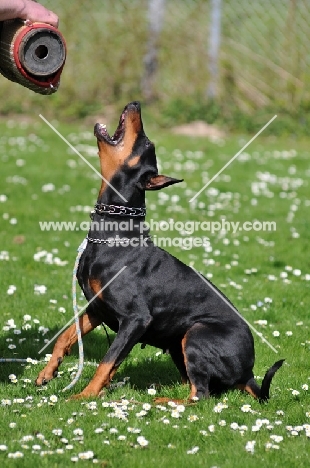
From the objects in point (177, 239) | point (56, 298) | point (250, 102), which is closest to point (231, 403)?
point (56, 298)

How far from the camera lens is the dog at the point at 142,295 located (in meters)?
5.11

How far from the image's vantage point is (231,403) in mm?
5059

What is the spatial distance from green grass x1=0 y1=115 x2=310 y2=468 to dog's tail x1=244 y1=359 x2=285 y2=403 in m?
0.07

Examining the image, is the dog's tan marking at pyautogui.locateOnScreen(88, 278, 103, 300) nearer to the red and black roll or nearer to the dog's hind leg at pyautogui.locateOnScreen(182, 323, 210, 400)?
the dog's hind leg at pyautogui.locateOnScreen(182, 323, 210, 400)

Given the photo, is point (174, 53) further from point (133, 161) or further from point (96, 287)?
point (96, 287)

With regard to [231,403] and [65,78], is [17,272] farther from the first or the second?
[65,78]

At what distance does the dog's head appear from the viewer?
17.4ft

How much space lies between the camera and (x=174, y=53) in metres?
18.8

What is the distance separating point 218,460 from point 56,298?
3.41 m

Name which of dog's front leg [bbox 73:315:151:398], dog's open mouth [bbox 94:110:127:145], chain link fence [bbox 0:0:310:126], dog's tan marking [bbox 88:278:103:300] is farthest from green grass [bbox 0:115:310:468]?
chain link fence [bbox 0:0:310:126]

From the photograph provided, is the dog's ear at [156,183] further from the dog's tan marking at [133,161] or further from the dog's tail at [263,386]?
the dog's tail at [263,386]

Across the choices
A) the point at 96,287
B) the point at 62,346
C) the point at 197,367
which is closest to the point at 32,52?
the point at 96,287

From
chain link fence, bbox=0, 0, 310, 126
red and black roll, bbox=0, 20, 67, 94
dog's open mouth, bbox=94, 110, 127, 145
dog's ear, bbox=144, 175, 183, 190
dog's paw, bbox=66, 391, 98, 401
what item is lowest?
dog's paw, bbox=66, 391, 98, 401

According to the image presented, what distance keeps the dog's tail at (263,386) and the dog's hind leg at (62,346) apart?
1222mm
